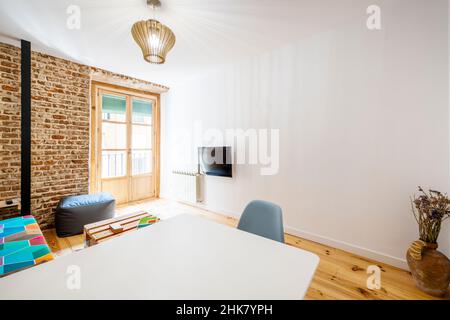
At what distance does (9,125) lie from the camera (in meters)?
2.82


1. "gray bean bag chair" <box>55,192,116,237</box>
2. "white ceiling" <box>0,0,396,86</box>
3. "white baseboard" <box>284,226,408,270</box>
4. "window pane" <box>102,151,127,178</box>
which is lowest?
"white baseboard" <box>284,226,408,270</box>

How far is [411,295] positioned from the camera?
174cm

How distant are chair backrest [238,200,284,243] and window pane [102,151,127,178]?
12.1ft

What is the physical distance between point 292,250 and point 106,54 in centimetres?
368

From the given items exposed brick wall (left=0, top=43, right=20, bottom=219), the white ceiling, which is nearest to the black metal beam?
exposed brick wall (left=0, top=43, right=20, bottom=219)

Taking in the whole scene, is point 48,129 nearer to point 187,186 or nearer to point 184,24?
point 187,186

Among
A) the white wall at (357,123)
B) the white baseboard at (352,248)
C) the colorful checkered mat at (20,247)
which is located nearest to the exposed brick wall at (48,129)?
the colorful checkered mat at (20,247)

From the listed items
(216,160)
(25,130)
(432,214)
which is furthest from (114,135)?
(432,214)

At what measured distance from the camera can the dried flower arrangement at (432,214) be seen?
5.66 feet

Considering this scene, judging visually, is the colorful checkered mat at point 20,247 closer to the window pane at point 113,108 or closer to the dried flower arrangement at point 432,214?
the window pane at point 113,108

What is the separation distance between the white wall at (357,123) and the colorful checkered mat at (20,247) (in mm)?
2655

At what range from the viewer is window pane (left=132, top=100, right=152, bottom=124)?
4609 millimetres

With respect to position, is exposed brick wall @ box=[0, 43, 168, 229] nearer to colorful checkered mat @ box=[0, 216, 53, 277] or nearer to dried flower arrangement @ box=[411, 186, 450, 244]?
colorful checkered mat @ box=[0, 216, 53, 277]
